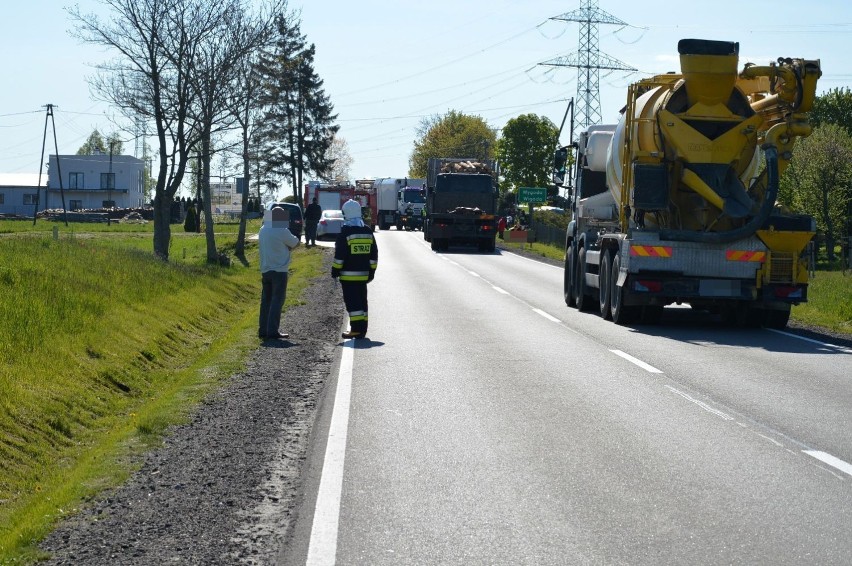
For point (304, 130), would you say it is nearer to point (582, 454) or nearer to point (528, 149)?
point (528, 149)

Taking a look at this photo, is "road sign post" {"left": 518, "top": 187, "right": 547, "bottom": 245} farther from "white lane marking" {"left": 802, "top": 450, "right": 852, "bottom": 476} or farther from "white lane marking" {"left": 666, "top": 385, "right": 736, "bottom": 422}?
"white lane marking" {"left": 802, "top": 450, "right": 852, "bottom": 476}

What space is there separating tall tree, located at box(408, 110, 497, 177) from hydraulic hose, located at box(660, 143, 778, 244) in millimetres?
115634

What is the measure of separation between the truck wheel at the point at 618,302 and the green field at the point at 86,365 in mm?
5808

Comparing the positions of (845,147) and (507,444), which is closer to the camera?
(507,444)

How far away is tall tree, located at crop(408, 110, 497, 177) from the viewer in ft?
443

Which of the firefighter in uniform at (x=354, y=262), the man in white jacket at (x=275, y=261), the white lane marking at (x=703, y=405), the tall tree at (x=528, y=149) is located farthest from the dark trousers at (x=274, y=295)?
the tall tree at (x=528, y=149)

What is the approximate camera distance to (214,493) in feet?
24.2

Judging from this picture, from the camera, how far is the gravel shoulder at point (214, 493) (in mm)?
6119

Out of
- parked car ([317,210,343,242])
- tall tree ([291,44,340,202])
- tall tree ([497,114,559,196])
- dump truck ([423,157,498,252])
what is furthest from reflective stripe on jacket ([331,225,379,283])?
tall tree ([497,114,559,196])

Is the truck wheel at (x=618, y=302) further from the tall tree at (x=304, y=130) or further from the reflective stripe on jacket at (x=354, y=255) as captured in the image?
the tall tree at (x=304, y=130)

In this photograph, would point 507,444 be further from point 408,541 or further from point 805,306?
point 805,306

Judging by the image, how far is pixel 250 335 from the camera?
671 inches

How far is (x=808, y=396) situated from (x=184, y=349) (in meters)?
9.09

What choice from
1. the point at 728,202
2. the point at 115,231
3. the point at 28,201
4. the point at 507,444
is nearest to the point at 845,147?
the point at 115,231
